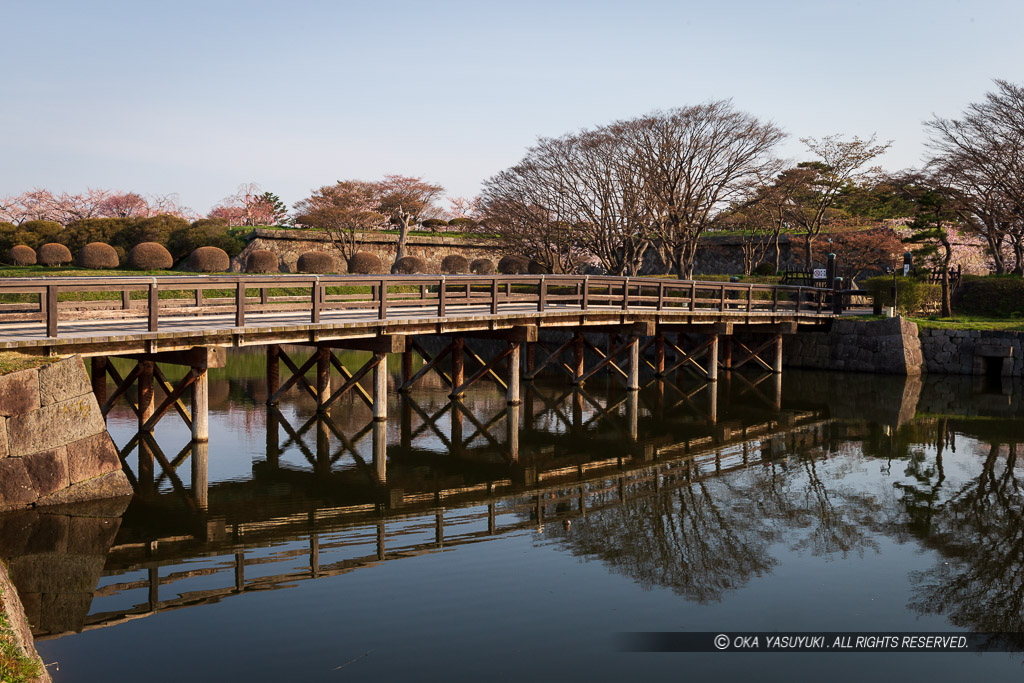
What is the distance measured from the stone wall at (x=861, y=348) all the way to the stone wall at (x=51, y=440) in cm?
2598

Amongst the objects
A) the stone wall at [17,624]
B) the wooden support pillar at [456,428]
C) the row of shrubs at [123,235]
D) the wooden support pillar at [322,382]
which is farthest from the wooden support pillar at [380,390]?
the row of shrubs at [123,235]

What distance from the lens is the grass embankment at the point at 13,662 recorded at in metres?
5.32

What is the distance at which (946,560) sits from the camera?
1017 cm

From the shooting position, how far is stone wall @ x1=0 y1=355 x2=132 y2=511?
397 inches

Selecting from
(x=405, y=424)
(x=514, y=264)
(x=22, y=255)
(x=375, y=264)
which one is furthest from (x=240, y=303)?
(x=514, y=264)

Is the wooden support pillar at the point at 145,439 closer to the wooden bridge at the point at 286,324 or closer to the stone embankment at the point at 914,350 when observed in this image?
the wooden bridge at the point at 286,324

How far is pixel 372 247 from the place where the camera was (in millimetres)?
53750

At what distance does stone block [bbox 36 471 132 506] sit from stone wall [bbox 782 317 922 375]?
25610 mm

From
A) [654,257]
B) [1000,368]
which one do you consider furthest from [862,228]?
[1000,368]

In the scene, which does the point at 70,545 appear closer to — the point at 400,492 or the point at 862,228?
the point at 400,492

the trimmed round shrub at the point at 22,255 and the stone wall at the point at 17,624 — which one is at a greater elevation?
the trimmed round shrub at the point at 22,255

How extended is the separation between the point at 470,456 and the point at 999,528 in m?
8.58

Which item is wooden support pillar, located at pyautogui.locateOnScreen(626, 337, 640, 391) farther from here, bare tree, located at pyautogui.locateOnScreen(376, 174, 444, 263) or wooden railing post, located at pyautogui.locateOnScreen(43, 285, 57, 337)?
bare tree, located at pyautogui.locateOnScreen(376, 174, 444, 263)

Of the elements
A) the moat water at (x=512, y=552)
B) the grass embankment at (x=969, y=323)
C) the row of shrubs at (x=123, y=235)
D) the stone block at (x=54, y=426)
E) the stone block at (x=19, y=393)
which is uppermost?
the row of shrubs at (x=123, y=235)
